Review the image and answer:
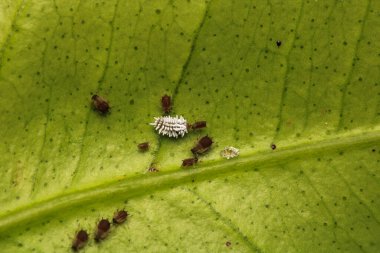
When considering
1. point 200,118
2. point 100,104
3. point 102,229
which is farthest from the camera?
point 200,118

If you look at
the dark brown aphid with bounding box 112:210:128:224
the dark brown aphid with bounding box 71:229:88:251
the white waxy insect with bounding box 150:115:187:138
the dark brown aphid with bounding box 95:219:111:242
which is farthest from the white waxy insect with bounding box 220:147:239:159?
the dark brown aphid with bounding box 71:229:88:251

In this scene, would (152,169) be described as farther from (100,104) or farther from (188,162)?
(100,104)

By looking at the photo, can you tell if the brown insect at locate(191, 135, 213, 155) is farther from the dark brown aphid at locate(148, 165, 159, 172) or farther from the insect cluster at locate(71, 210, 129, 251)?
the insect cluster at locate(71, 210, 129, 251)

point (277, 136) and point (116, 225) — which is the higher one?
point (277, 136)

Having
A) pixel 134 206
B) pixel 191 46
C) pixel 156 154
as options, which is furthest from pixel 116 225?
pixel 191 46

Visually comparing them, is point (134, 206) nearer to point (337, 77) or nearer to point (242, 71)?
point (242, 71)

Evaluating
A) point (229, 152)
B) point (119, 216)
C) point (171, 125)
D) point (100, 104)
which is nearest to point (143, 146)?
point (171, 125)

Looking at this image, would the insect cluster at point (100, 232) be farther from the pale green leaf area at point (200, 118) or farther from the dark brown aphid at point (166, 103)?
the dark brown aphid at point (166, 103)
